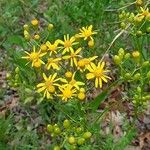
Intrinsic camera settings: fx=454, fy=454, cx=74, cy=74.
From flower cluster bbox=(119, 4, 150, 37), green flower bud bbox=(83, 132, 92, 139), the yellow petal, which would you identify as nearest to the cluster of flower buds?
green flower bud bbox=(83, 132, 92, 139)

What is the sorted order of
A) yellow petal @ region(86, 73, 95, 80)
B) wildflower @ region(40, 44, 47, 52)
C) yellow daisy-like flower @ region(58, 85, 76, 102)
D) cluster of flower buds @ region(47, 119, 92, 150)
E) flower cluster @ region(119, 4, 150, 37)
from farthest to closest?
flower cluster @ region(119, 4, 150, 37) < wildflower @ region(40, 44, 47, 52) < yellow petal @ region(86, 73, 95, 80) < yellow daisy-like flower @ region(58, 85, 76, 102) < cluster of flower buds @ region(47, 119, 92, 150)

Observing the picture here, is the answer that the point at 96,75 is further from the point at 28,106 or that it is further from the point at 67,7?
the point at 67,7

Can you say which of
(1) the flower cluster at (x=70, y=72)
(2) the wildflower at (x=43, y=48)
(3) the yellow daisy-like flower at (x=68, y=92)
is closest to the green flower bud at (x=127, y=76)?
(1) the flower cluster at (x=70, y=72)

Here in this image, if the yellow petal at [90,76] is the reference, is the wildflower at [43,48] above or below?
above

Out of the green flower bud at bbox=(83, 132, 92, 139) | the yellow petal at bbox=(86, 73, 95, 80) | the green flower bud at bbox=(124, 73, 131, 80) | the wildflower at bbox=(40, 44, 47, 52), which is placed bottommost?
the green flower bud at bbox=(83, 132, 92, 139)

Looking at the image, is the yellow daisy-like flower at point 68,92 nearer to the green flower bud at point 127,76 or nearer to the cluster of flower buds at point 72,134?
the cluster of flower buds at point 72,134

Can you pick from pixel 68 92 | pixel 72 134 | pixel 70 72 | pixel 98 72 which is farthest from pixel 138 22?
pixel 72 134

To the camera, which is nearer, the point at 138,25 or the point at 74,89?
the point at 74,89

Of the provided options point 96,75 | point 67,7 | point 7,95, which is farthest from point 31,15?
point 96,75

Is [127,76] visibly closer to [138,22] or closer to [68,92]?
[68,92]

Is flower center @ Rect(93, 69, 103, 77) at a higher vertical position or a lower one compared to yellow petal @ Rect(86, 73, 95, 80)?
higher

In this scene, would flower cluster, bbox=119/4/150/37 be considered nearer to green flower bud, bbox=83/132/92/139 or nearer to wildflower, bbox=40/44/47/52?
wildflower, bbox=40/44/47/52
